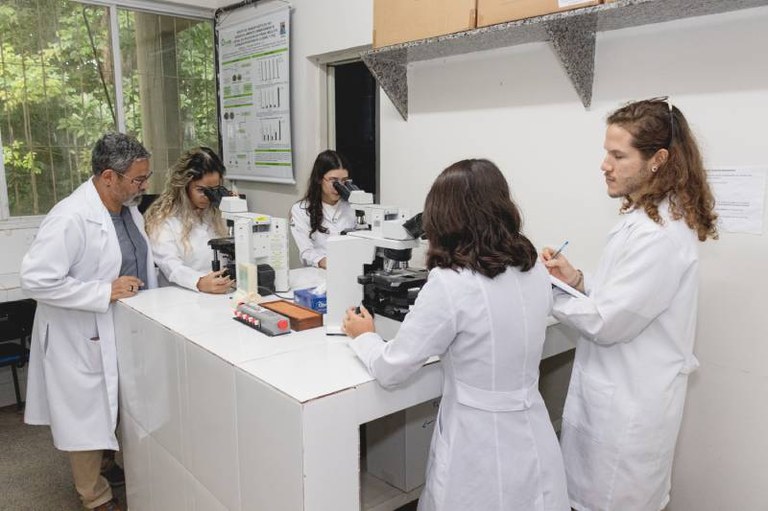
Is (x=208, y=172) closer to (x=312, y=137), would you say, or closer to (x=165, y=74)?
(x=312, y=137)

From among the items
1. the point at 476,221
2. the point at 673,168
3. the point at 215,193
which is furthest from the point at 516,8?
the point at 215,193

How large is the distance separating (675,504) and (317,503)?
137 centimetres

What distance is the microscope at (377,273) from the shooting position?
1.64m

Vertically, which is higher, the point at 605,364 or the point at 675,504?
the point at 605,364

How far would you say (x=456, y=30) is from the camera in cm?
207

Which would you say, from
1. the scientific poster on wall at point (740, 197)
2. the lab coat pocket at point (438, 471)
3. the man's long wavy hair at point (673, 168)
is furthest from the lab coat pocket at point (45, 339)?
the scientific poster on wall at point (740, 197)

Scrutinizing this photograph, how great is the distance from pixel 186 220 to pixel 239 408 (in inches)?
48.9

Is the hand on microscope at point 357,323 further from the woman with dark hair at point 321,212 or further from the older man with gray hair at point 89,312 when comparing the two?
the woman with dark hair at point 321,212

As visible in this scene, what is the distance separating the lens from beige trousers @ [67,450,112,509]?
7.02 ft

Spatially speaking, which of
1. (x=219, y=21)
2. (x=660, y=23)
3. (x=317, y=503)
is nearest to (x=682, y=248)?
(x=660, y=23)

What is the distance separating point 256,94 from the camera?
376 centimetres

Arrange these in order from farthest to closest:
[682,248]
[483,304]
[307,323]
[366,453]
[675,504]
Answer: [366,453] < [675,504] < [307,323] < [682,248] < [483,304]

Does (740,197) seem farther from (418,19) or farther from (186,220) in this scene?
(186,220)

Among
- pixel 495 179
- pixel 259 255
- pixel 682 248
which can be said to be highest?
pixel 495 179
